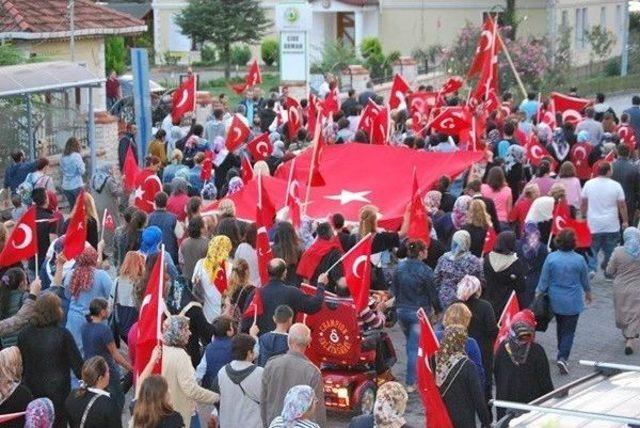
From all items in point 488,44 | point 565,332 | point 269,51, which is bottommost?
point 565,332

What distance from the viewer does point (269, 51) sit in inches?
2339

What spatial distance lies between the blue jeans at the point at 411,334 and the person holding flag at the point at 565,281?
1.46 m

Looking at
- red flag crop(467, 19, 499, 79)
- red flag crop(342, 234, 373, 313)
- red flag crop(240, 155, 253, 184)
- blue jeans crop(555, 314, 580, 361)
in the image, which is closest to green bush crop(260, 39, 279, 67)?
red flag crop(467, 19, 499, 79)

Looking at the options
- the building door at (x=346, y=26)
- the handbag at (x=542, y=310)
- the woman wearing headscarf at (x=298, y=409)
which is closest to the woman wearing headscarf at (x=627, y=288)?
the handbag at (x=542, y=310)

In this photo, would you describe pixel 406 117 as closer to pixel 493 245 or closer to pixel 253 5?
pixel 493 245

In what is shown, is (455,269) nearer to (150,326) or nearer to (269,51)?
(150,326)

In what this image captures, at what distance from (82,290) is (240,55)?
4645 cm

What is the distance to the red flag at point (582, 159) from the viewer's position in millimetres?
21141

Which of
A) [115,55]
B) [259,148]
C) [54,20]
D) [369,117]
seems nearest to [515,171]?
[369,117]

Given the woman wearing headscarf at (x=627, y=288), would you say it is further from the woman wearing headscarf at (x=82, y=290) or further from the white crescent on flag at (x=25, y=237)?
the white crescent on flag at (x=25, y=237)

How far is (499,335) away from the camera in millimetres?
12391

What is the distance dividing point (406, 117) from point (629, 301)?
10386 millimetres

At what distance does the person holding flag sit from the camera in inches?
566

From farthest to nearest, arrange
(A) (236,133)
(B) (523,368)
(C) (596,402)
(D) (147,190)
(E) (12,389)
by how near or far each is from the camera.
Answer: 1. (A) (236,133)
2. (D) (147,190)
3. (B) (523,368)
4. (E) (12,389)
5. (C) (596,402)
